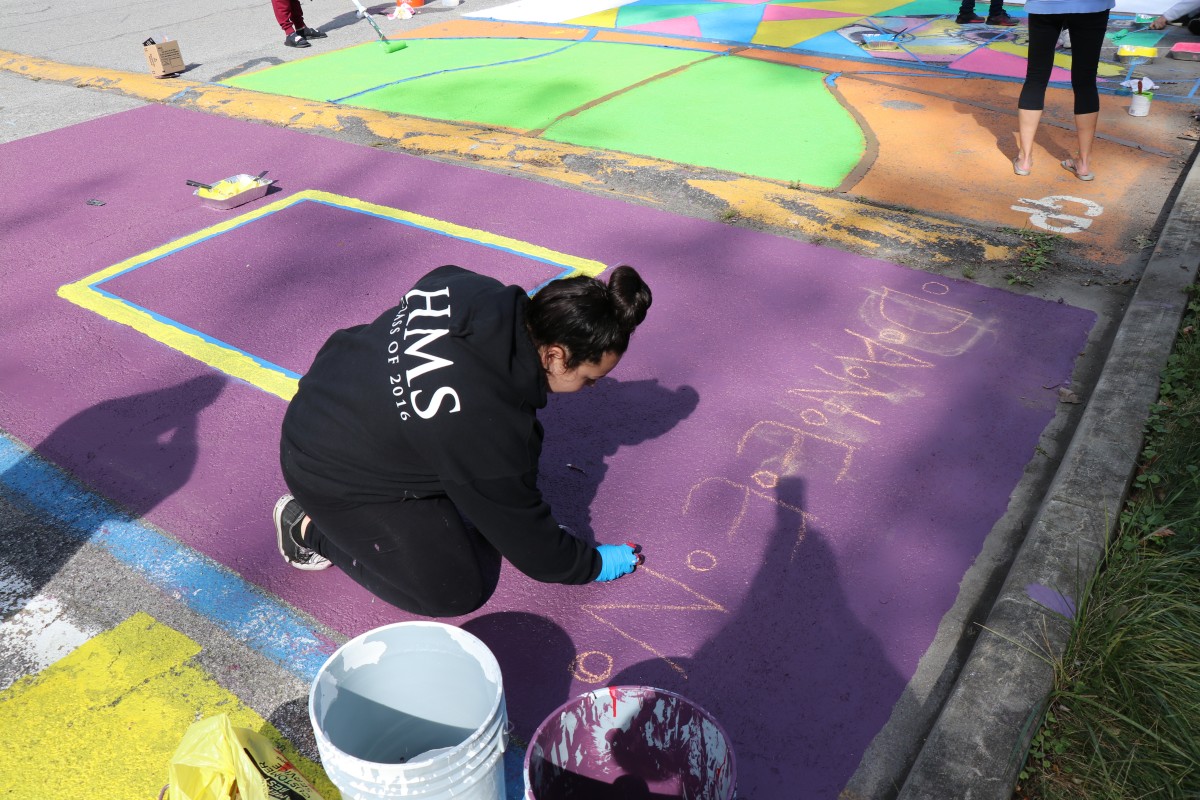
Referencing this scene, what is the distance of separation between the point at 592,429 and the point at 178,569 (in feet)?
5.43

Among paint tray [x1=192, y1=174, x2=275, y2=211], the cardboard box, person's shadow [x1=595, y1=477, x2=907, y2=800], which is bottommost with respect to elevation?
person's shadow [x1=595, y1=477, x2=907, y2=800]

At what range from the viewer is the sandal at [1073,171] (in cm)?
572

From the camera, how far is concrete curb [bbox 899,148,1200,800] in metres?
2.28

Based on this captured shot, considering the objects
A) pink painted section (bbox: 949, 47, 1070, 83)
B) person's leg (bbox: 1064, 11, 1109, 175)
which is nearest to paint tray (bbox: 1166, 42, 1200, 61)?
pink painted section (bbox: 949, 47, 1070, 83)

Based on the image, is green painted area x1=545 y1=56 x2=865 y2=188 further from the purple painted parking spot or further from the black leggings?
the black leggings

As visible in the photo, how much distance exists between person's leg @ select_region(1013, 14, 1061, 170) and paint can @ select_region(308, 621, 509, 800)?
510 centimetres

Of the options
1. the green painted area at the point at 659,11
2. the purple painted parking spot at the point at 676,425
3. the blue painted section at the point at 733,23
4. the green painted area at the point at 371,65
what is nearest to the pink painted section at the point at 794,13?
the blue painted section at the point at 733,23

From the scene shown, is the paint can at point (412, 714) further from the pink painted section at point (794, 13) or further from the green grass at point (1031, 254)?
the pink painted section at point (794, 13)

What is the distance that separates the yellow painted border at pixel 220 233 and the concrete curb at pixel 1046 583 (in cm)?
227

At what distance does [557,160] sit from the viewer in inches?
251

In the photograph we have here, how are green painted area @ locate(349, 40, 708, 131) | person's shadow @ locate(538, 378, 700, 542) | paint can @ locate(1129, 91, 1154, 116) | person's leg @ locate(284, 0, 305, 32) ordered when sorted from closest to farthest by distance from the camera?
1. person's shadow @ locate(538, 378, 700, 542)
2. paint can @ locate(1129, 91, 1154, 116)
3. green painted area @ locate(349, 40, 708, 131)
4. person's leg @ locate(284, 0, 305, 32)

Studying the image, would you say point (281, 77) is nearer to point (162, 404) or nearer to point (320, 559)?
point (162, 404)

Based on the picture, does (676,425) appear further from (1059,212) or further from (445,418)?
(1059,212)

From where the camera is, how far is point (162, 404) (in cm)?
398
